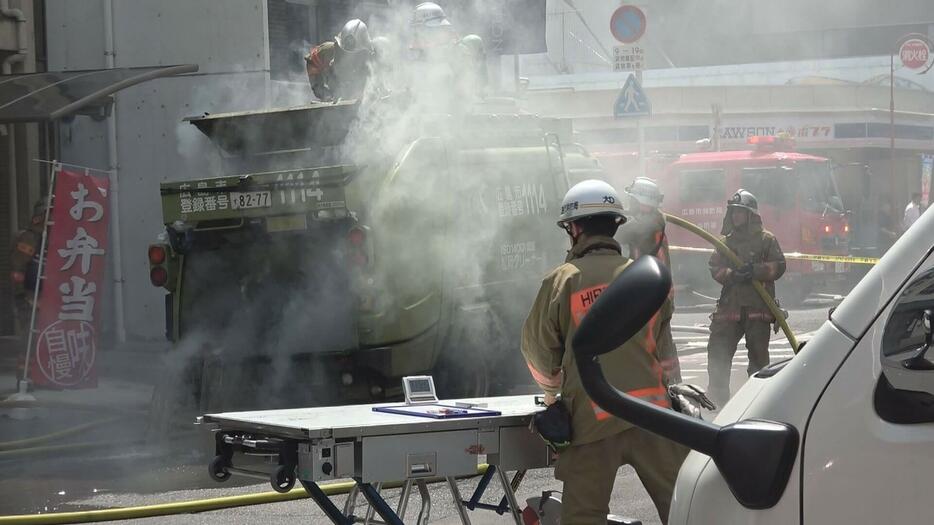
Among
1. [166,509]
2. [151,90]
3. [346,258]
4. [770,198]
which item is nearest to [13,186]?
[151,90]

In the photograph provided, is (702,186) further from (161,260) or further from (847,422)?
(847,422)

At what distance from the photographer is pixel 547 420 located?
14.4 feet

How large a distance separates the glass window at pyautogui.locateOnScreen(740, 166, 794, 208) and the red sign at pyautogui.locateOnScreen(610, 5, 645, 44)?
523 cm

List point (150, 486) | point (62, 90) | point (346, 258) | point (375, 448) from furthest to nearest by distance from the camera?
1. point (62, 90)
2. point (346, 258)
3. point (150, 486)
4. point (375, 448)

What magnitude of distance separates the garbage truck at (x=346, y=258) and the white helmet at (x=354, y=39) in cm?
87

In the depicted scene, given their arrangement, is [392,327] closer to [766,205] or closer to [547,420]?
[547,420]

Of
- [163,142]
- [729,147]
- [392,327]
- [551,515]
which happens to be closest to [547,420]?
[551,515]

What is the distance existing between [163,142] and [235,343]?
5875mm

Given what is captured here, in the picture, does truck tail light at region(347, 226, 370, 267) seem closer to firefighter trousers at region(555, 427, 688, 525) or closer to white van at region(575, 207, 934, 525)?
firefighter trousers at region(555, 427, 688, 525)

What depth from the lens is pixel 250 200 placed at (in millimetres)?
9125

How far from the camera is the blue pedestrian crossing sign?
1672cm

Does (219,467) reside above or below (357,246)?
below

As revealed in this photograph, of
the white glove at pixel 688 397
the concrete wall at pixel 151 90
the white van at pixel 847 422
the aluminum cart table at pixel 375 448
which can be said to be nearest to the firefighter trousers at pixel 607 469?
the aluminum cart table at pixel 375 448

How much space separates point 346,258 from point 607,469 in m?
4.70
